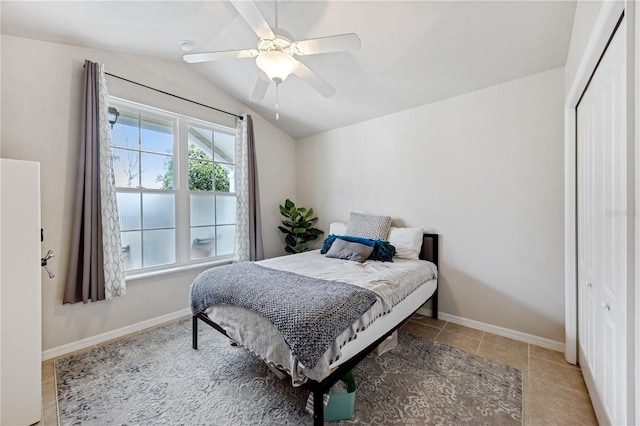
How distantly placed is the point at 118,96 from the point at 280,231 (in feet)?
8.60

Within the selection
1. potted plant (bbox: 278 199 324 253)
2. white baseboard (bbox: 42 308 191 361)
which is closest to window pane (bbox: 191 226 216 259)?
white baseboard (bbox: 42 308 191 361)

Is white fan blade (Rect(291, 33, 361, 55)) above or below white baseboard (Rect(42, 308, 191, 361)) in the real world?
above

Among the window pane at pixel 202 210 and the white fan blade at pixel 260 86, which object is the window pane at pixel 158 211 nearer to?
the window pane at pixel 202 210

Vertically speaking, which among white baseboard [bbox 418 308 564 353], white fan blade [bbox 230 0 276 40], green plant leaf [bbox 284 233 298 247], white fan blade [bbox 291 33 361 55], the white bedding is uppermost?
white fan blade [bbox 230 0 276 40]

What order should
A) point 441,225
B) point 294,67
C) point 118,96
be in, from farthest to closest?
point 441,225 < point 118,96 < point 294,67

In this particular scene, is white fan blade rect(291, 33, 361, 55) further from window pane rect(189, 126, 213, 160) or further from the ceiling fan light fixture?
window pane rect(189, 126, 213, 160)

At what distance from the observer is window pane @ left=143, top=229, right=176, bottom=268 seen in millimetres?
2945

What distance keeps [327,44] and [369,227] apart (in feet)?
6.78

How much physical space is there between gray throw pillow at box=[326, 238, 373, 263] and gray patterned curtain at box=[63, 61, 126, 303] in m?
2.14

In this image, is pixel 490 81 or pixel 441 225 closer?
pixel 490 81

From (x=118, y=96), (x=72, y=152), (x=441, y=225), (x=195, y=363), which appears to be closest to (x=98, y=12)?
(x=118, y=96)

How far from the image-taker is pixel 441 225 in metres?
2.99

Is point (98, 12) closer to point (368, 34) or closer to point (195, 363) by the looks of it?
point (368, 34)

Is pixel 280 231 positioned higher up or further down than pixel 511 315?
higher up
